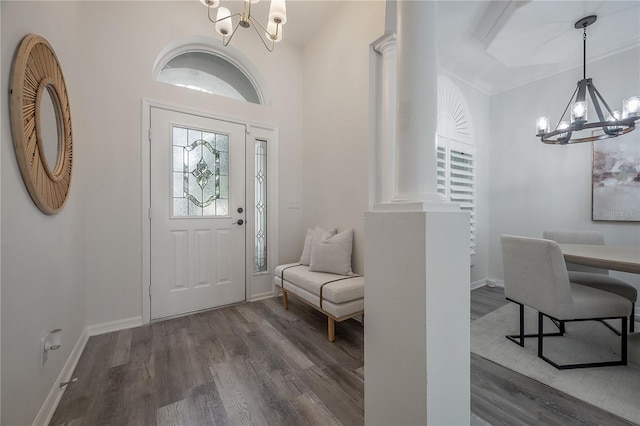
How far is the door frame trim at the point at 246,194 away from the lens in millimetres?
2395

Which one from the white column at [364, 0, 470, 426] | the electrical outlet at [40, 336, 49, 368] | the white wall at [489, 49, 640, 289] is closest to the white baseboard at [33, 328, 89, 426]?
the electrical outlet at [40, 336, 49, 368]

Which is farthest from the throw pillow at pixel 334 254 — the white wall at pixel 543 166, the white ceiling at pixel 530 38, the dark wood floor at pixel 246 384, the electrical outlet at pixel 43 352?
the white wall at pixel 543 166

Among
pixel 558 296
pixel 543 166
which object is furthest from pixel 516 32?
pixel 558 296

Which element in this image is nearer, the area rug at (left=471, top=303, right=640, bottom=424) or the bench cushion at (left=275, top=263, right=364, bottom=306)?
the area rug at (left=471, top=303, right=640, bottom=424)

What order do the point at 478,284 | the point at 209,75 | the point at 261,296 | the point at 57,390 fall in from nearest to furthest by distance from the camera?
the point at 57,390 → the point at 209,75 → the point at 261,296 → the point at 478,284

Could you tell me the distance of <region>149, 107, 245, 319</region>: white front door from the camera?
8.15ft

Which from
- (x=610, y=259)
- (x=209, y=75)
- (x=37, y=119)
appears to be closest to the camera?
(x=37, y=119)

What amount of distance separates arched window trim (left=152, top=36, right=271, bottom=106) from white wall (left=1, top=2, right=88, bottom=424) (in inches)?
33.9

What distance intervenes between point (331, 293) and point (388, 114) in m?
1.59

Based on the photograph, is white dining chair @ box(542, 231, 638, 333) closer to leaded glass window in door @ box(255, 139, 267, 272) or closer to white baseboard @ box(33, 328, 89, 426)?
leaded glass window in door @ box(255, 139, 267, 272)

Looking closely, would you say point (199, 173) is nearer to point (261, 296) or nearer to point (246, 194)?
point (246, 194)

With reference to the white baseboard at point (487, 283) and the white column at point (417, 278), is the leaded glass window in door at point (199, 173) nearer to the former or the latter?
the white column at point (417, 278)

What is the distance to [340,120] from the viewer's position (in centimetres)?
268

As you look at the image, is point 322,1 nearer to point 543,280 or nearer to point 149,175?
point 149,175
